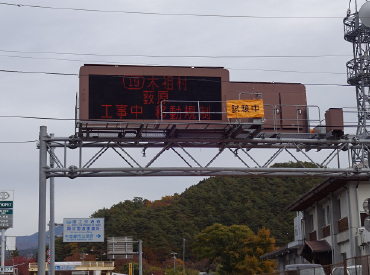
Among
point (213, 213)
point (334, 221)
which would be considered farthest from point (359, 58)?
point (213, 213)

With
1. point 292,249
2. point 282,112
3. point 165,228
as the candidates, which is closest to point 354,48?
point 292,249

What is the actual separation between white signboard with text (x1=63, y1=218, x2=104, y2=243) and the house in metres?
14.4

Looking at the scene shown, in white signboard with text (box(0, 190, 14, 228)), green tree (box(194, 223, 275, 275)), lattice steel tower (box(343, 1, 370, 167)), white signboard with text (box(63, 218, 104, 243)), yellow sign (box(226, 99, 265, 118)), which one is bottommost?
green tree (box(194, 223, 275, 275))

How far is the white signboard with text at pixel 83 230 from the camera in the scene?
1486 inches

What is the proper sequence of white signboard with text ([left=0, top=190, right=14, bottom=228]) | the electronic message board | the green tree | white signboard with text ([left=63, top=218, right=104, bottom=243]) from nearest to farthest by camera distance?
the electronic message board → white signboard with text ([left=63, top=218, right=104, bottom=243]) → white signboard with text ([left=0, top=190, right=14, bottom=228]) → the green tree

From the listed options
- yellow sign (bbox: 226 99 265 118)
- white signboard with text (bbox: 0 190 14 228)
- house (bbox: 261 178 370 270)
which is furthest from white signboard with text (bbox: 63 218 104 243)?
yellow sign (bbox: 226 99 265 118)

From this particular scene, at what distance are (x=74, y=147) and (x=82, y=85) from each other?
236 cm

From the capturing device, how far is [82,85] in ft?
66.2

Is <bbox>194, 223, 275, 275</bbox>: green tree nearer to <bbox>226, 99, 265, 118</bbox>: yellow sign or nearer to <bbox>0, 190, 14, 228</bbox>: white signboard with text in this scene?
<bbox>0, 190, 14, 228</bbox>: white signboard with text

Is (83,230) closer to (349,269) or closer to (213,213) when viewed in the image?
(349,269)

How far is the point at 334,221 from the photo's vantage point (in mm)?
31781

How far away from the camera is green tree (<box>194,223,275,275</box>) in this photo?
242 feet

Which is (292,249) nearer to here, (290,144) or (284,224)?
(290,144)

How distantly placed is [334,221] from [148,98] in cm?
1675
